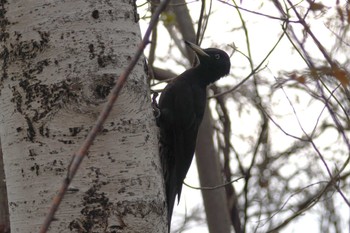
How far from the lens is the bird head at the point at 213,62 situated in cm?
367

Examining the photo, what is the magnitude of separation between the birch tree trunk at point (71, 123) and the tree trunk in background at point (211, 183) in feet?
7.03

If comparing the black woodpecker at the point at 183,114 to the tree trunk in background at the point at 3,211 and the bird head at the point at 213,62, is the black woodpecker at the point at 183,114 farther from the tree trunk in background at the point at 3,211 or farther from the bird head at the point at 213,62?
the tree trunk in background at the point at 3,211

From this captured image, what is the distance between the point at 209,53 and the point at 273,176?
256 cm

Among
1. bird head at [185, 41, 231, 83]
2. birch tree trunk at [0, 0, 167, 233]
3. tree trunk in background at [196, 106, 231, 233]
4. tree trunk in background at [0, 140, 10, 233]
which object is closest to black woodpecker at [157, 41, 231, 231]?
bird head at [185, 41, 231, 83]

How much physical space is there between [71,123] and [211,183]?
7.76 feet

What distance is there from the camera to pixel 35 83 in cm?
175

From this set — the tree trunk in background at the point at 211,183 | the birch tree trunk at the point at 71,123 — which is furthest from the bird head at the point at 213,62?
the birch tree trunk at the point at 71,123

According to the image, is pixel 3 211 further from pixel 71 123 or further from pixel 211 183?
pixel 211 183

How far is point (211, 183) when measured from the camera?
Answer: 3.99 meters

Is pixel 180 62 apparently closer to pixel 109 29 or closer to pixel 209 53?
pixel 209 53

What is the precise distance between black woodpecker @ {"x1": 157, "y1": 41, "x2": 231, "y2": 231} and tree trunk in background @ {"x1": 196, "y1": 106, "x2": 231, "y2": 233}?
496 mm

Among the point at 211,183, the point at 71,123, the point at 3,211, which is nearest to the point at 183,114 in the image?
the point at 211,183

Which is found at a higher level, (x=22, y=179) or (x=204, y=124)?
(x=204, y=124)


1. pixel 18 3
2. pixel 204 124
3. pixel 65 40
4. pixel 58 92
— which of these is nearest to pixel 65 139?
pixel 58 92
